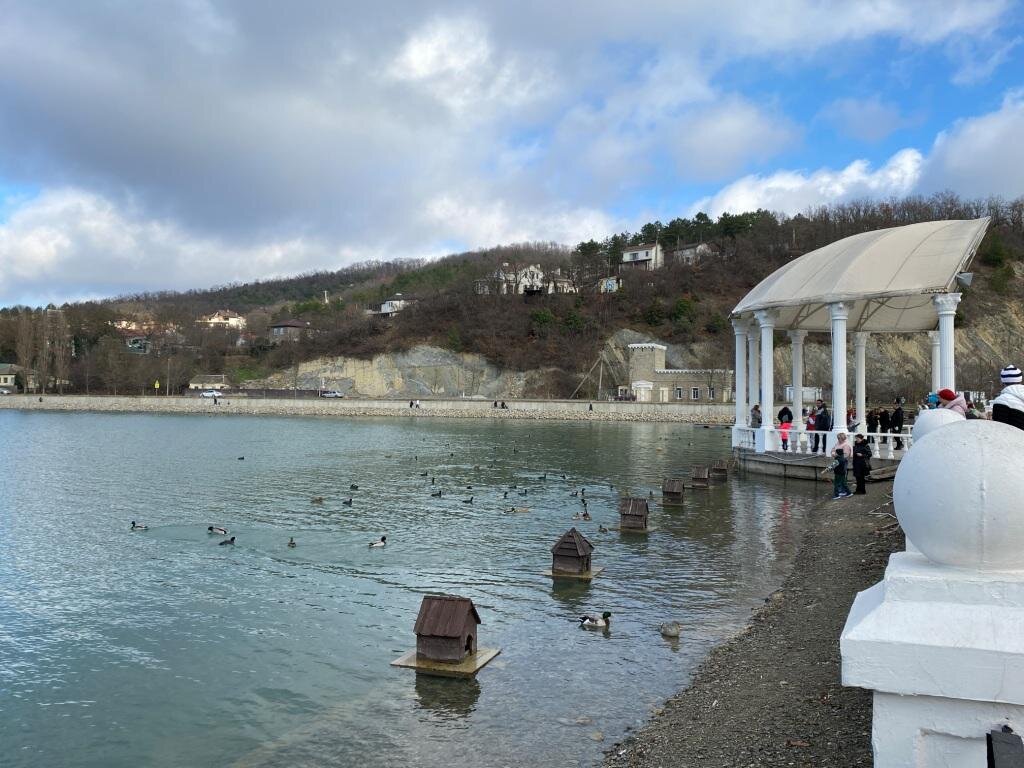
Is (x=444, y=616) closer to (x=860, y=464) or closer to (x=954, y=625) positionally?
(x=954, y=625)

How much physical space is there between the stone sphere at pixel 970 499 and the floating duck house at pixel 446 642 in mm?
8037

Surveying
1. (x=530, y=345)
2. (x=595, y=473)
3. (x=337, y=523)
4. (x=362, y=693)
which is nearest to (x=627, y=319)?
(x=530, y=345)

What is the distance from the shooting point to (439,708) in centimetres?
921

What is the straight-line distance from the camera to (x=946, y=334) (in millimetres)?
24203

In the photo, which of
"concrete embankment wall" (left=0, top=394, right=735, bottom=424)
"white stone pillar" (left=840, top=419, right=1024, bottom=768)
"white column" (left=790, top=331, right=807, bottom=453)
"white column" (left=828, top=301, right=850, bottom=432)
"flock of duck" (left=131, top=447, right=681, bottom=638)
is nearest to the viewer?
"white stone pillar" (left=840, top=419, right=1024, bottom=768)

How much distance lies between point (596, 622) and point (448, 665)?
2714 mm

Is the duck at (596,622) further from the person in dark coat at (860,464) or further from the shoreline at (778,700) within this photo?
the person in dark coat at (860,464)

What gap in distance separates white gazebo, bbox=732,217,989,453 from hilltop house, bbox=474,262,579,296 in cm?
8849

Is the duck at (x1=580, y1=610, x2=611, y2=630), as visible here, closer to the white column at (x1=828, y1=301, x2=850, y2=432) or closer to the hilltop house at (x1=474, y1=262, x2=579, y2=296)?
the white column at (x1=828, y1=301, x2=850, y2=432)

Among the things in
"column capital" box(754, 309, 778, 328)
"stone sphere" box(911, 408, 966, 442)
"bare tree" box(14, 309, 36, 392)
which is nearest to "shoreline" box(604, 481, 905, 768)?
"stone sphere" box(911, 408, 966, 442)

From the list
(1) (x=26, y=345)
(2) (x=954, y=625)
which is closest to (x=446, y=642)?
(2) (x=954, y=625)

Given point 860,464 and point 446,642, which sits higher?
point 860,464

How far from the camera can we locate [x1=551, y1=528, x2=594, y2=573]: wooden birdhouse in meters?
15.2

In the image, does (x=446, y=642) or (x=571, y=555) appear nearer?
(x=446, y=642)
